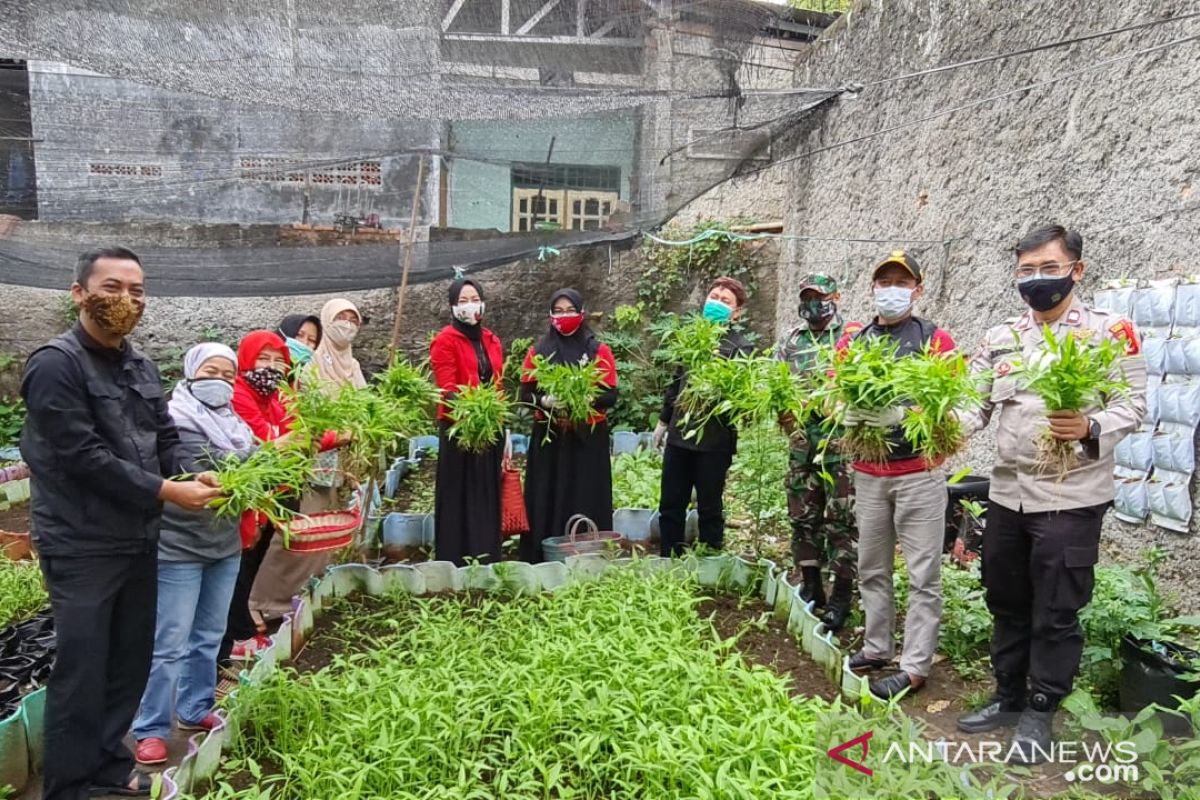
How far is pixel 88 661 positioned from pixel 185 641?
1.50 feet

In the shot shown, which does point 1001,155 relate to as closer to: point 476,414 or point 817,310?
point 817,310

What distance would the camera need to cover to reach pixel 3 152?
232 inches

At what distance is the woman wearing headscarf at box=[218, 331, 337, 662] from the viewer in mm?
3631

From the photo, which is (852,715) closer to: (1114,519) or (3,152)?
(1114,519)

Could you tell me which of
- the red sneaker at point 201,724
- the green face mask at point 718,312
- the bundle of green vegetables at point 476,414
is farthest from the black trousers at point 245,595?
the green face mask at point 718,312

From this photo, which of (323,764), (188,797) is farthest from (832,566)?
(188,797)

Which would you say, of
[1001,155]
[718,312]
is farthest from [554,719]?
[1001,155]

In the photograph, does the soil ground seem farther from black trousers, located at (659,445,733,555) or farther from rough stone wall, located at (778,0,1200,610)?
rough stone wall, located at (778,0,1200,610)

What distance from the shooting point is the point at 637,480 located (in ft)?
21.1

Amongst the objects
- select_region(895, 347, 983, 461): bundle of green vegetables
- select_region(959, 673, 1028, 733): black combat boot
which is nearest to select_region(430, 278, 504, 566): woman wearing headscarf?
select_region(895, 347, 983, 461): bundle of green vegetables

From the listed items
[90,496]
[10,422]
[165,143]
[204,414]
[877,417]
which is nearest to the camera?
[90,496]

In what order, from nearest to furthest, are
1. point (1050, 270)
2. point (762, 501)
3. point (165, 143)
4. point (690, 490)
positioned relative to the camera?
point (1050, 270) → point (690, 490) → point (762, 501) → point (165, 143)

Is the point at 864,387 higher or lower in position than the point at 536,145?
lower

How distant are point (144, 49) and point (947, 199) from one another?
221 inches
